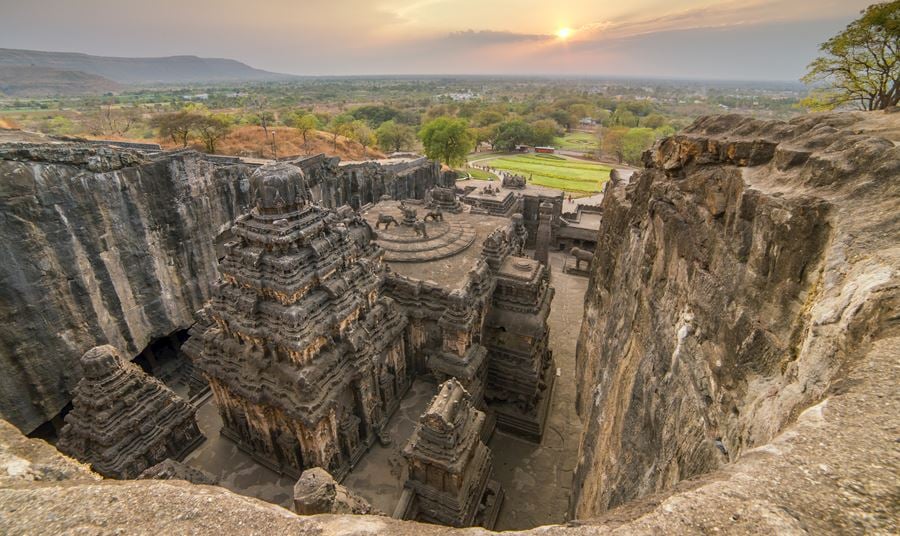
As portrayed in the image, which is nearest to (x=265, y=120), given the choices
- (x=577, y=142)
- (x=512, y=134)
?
(x=512, y=134)

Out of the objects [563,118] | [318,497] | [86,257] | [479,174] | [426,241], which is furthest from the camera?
[563,118]

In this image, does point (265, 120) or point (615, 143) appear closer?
point (265, 120)

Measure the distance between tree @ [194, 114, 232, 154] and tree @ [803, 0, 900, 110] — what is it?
175 feet

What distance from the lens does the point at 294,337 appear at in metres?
11.8

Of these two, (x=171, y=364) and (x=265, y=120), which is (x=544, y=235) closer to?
(x=171, y=364)

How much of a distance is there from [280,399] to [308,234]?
5.10 meters

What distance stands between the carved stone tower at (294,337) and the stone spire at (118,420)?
1807 millimetres

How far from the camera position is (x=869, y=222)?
168 inches

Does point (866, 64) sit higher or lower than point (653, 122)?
higher

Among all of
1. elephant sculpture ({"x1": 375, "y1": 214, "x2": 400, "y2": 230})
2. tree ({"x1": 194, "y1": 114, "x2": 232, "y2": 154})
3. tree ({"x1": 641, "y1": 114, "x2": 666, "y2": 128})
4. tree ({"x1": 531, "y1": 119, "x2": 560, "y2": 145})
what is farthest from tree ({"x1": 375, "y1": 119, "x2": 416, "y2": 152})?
tree ({"x1": 641, "y1": 114, "x2": 666, "y2": 128})

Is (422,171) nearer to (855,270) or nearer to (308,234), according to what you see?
(308,234)

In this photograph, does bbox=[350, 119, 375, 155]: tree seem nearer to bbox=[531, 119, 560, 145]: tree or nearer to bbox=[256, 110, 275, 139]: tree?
bbox=[256, 110, 275, 139]: tree

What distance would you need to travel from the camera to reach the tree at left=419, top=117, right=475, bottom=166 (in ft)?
182

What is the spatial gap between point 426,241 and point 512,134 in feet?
228
